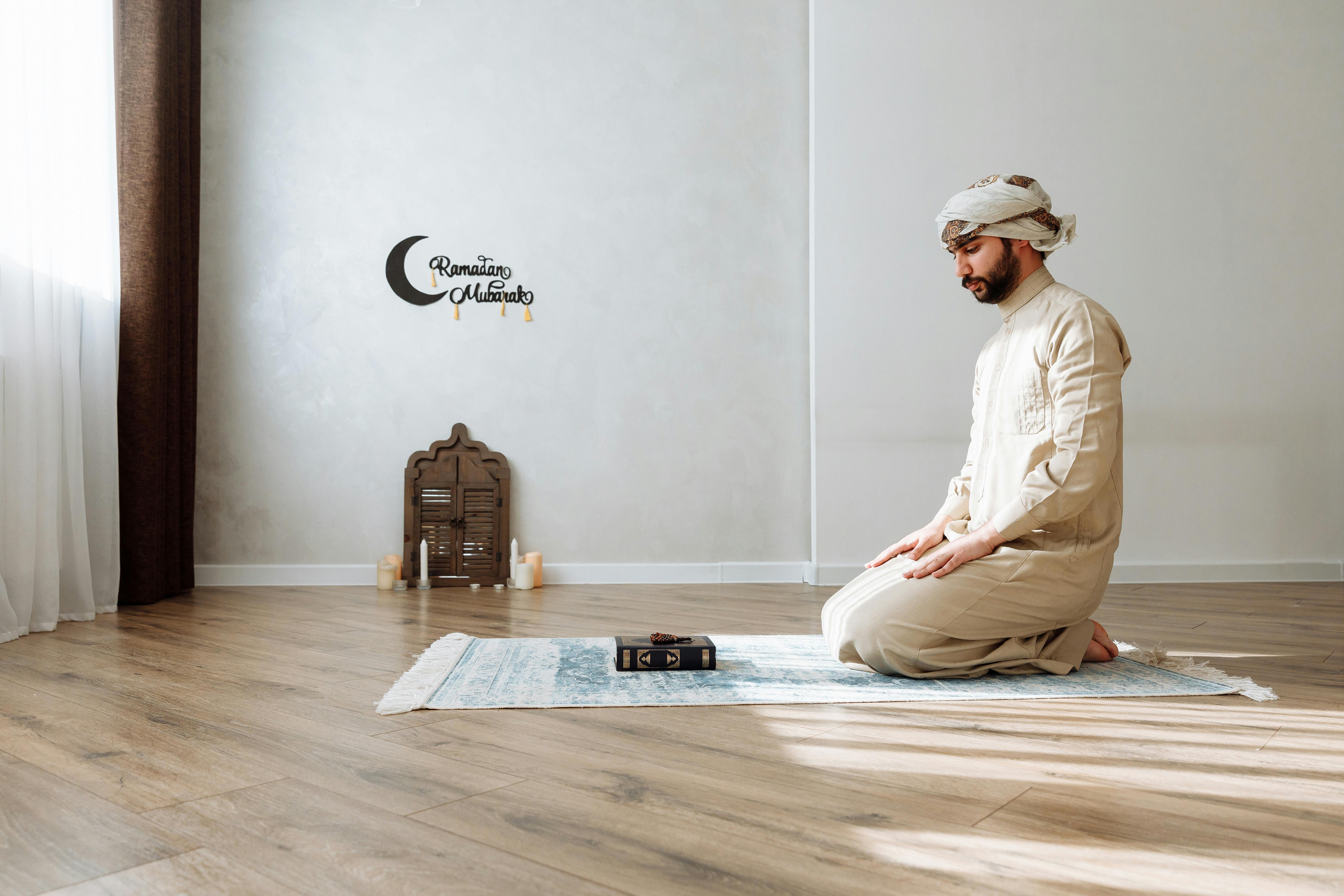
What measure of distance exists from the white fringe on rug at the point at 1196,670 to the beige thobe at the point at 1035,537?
16 centimetres

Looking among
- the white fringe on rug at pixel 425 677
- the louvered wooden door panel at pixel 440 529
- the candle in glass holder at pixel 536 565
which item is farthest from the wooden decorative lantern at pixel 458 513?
the white fringe on rug at pixel 425 677

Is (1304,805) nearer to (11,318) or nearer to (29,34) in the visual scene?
(11,318)

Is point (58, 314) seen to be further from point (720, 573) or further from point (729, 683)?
point (720, 573)

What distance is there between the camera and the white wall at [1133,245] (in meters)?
3.65

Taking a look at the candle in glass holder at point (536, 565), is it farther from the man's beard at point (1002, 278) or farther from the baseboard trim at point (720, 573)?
the man's beard at point (1002, 278)

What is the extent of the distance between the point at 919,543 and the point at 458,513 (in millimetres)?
2063

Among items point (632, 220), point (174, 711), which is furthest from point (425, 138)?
point (174, 711)

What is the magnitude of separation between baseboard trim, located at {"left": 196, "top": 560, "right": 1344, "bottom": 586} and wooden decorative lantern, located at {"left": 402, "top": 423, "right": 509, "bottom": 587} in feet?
0.75

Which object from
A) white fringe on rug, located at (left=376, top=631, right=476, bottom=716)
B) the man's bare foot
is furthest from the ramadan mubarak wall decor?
the man's bare foot

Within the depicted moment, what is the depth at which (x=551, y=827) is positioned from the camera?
1.00 meters

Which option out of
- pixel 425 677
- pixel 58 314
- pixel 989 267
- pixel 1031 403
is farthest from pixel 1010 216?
pixel 58 314

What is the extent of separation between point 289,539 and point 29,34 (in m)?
1.87

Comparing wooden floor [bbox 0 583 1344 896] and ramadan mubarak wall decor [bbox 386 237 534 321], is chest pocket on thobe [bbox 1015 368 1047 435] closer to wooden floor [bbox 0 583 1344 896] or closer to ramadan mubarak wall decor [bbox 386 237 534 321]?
wooden floor [bbox 0 583 1344 896]

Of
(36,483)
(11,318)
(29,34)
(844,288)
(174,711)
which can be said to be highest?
(29,34)
